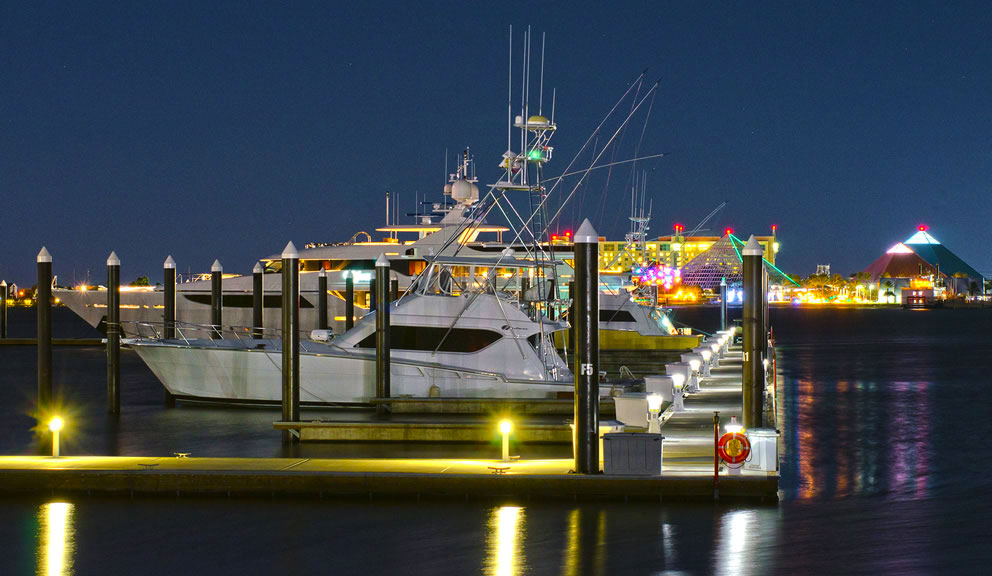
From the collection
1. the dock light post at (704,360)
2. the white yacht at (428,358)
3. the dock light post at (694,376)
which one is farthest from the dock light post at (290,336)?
the dock light post at (704,360)

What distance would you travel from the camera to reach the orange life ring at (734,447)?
14805 mm

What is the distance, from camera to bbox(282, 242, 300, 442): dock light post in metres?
20.0

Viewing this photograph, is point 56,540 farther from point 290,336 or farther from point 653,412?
point 653,412

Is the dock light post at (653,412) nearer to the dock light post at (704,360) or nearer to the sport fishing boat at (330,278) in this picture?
the dock light post at (704,360)

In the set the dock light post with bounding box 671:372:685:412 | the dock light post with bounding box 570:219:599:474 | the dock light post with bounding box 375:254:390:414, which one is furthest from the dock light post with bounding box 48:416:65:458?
the dock light post with bounding box 671:372:685:412

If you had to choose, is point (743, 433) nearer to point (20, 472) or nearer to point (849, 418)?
point (20, 472)

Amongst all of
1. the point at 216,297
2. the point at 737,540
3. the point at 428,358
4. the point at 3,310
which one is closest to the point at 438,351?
the point at 428,358

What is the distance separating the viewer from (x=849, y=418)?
91.1ft

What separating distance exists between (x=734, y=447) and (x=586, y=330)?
8.52ft

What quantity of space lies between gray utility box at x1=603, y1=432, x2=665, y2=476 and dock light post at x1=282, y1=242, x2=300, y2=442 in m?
7.31

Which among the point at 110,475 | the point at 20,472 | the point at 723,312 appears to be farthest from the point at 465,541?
the point at 723,312

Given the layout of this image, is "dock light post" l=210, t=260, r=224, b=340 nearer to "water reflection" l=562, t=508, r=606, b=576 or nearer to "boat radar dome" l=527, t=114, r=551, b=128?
"boat radar dome" l=527, t=114, r=551, b=128

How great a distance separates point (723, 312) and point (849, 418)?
95.7 feet

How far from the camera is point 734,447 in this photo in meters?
14.9
